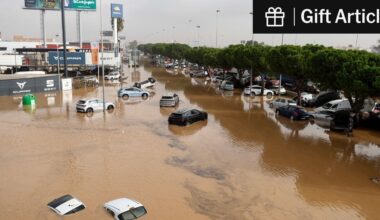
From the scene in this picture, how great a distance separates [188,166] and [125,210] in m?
7.49

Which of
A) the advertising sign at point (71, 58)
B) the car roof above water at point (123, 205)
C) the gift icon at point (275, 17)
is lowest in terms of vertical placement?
the car roof above water at point (123, 205)

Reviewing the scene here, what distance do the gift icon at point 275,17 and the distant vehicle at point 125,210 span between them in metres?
18.1

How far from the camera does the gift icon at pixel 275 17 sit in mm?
26812

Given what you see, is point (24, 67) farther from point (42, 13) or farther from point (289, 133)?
point (289, 133)

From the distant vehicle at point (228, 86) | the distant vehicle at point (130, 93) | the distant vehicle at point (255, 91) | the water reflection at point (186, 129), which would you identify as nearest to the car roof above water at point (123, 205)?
the water reflection at point (186, 129)

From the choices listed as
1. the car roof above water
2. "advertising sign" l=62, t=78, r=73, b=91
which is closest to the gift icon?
the car roof above water

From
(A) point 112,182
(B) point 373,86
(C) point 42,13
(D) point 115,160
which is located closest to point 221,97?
(B) point 373,86

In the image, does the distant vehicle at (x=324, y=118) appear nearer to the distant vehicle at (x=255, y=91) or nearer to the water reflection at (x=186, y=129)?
the water reflection at (x=186, y=129)

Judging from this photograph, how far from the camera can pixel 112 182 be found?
18.0 meters

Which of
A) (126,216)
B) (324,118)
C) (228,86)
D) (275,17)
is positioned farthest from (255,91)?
(126,216)

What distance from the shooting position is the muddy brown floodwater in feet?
51.6

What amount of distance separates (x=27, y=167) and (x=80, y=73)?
2309 inches

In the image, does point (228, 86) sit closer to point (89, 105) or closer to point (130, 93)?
point (130, 93)

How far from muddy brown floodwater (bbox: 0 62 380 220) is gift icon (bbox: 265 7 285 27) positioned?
8170 mm
